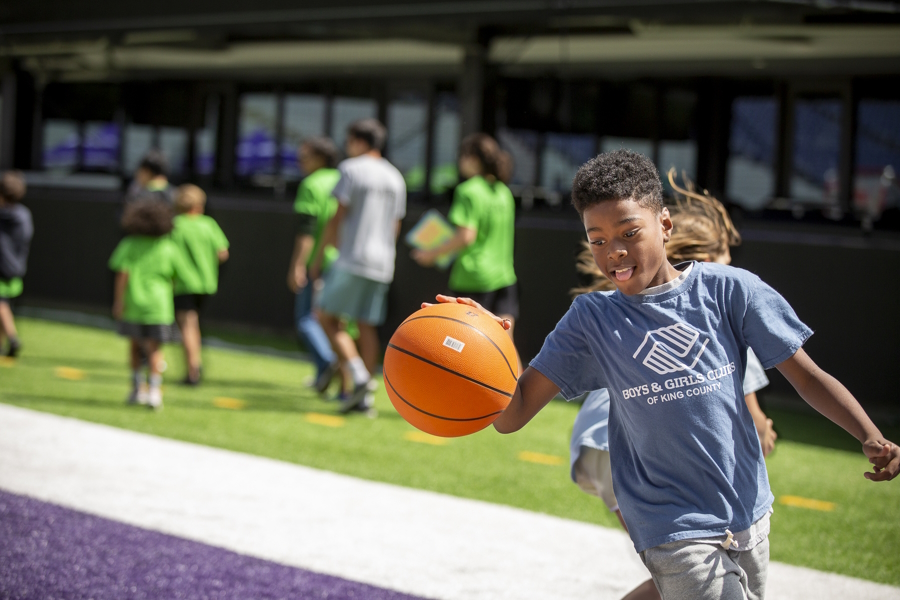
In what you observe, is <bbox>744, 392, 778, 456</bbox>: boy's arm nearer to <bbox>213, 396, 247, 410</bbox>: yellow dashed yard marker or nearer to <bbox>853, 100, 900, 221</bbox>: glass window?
<bbox>213, 396, 247, 410</bbox>: yellow dashed yard marker

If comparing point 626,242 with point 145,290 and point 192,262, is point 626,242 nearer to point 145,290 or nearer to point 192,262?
point 145,290

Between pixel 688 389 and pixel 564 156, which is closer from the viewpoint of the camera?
pixel 688 389

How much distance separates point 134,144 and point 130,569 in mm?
13353

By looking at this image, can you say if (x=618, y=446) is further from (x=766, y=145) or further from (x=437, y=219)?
(x=766, y=145)

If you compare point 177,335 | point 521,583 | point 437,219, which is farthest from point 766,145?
point 521,583

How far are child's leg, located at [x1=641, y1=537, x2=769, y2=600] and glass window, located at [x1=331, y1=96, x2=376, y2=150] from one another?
11900 mm

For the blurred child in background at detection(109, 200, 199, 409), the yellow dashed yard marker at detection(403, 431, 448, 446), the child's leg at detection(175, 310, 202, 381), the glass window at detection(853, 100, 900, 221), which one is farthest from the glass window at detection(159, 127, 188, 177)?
the glass window at detection(853, 100, 900, 221)

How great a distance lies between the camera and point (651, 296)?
266 centimetres

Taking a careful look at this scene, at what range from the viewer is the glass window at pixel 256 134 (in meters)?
14.9

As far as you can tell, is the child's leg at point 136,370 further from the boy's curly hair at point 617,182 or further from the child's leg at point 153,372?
the boy's curly hair at point 617,182

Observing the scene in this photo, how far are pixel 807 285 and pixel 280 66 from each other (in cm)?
896

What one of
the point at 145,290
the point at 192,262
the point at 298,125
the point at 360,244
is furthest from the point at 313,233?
the point at 298,125

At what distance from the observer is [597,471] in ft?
11.3

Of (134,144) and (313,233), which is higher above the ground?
(134,144)
